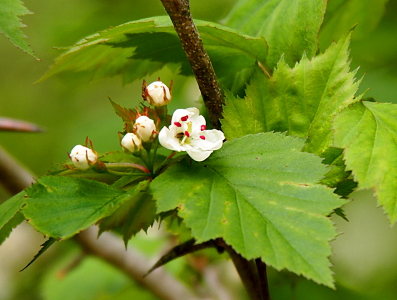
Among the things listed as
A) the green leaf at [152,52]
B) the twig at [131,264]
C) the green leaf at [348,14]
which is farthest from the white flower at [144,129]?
the twig at [131,264]

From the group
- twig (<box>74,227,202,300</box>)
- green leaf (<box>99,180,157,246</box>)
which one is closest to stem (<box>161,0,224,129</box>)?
green leaf (<box>99,180,157,246</box>)

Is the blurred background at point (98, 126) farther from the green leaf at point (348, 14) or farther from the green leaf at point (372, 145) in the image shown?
the green leaf at point (372, 145)

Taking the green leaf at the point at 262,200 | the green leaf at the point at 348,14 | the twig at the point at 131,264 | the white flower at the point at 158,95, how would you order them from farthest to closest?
the twig at the point at 131,264
the green leaf at the point at 348,14
the white flower at the point at 158,95
the green leaf at the point at 262,200

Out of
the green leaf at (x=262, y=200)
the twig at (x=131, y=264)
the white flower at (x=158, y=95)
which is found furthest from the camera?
the twig at (x=131, y=264)

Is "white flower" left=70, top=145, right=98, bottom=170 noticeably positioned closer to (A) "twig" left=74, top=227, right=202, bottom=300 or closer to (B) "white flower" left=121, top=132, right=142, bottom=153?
(B) "white flower" left=121, top=132, right=142, bottom=153

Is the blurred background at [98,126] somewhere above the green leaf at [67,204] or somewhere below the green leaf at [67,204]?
below

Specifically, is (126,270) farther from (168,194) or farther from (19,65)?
(19,65)

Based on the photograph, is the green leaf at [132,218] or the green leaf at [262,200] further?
the green leaf at [132,218]

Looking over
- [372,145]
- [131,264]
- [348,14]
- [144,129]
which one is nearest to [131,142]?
[144,129]
